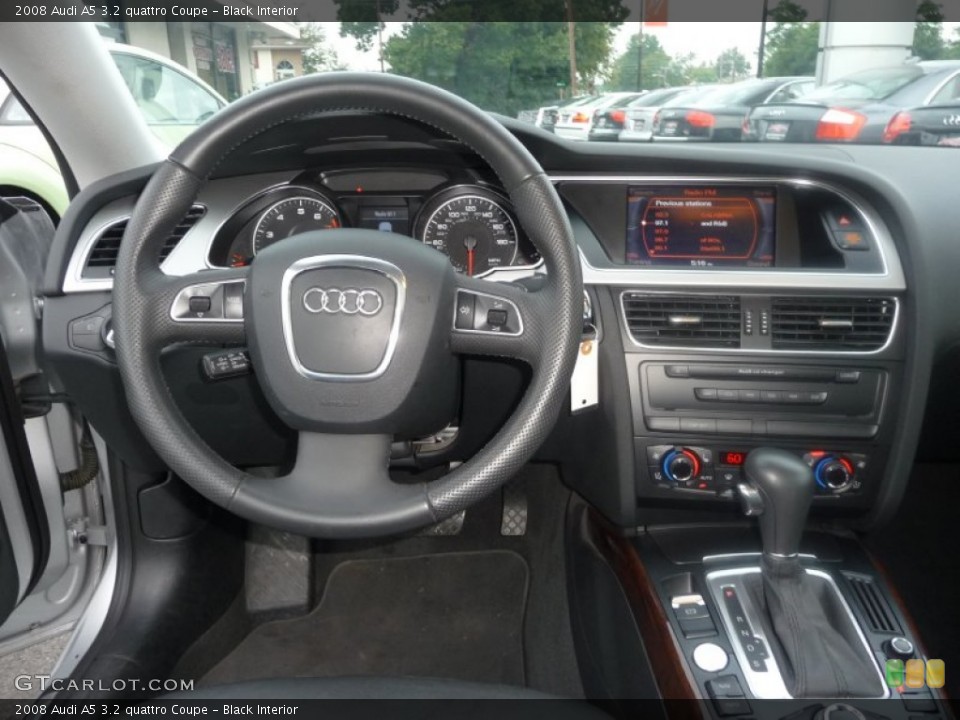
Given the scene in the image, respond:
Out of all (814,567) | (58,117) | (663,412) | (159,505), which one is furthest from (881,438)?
(58,117)

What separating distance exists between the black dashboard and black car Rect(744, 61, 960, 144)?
8.6 inches

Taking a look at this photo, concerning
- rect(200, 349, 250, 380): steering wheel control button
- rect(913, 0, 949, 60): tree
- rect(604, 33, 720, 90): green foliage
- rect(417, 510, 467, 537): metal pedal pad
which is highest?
rect(913, 0, 949, 60): tree

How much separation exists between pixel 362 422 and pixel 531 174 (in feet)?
1.42

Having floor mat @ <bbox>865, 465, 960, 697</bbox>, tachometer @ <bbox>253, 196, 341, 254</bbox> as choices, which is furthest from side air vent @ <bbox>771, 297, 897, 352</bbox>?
tachometer @ <bbox>253, 196, 341, 254</bbox>

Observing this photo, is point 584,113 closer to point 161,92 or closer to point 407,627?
point 161,92

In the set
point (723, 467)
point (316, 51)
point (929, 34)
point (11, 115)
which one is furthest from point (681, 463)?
point (11, 115)

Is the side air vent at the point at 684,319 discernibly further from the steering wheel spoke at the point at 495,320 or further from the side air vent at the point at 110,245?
the side air vent at the point at 110,245

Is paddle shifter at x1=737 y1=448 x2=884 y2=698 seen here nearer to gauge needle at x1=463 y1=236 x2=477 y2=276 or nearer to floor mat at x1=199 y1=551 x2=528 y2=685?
gauge needle at x1=463 y1=236 x2=477 y2=276

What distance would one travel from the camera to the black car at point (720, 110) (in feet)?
6.33

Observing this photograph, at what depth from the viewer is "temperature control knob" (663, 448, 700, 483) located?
1.79 metres

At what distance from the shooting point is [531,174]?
1.24 metres

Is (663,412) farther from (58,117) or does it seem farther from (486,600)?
(58,117)

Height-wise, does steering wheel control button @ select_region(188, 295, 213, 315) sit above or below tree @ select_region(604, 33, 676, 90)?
below

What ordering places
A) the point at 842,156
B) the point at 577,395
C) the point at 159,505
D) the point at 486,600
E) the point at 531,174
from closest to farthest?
the point at 531,174, the point at 577,395, the point at 842,156, the point at 159,505, the point at 486,600
